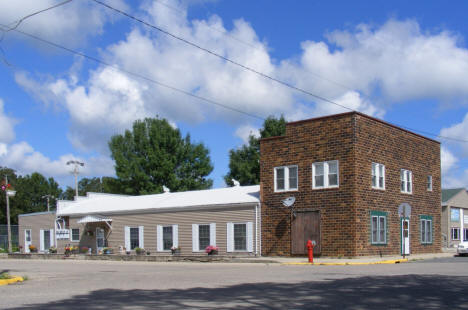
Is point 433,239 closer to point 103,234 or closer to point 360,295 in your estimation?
point 103,234

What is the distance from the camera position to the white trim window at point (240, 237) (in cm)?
3266

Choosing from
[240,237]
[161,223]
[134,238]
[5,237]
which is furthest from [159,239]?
[5,237]

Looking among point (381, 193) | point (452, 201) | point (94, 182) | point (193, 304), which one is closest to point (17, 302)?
point (193, 304)

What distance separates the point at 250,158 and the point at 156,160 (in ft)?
35.7

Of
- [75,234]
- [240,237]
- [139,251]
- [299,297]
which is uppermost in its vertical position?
[299,297]

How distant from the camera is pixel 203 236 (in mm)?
35156

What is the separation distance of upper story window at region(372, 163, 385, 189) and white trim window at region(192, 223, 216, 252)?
33.1ft

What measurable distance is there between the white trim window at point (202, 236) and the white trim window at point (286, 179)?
5.40 metres

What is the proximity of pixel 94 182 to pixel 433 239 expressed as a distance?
9933 cm

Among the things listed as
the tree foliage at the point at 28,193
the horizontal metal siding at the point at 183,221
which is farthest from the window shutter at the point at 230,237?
the tree foliage at the point at 28,193

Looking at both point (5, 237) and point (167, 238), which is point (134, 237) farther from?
point (5, 237)

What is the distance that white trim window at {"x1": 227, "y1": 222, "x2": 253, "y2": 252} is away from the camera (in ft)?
107

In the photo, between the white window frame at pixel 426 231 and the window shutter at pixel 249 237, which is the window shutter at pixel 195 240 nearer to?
the window shutter at pixel 249 237

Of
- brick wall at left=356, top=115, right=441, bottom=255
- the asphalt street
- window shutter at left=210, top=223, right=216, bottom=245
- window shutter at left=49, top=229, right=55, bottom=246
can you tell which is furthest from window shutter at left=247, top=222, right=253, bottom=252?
window shutter at left=49, top=229, right=55, bottom=246
